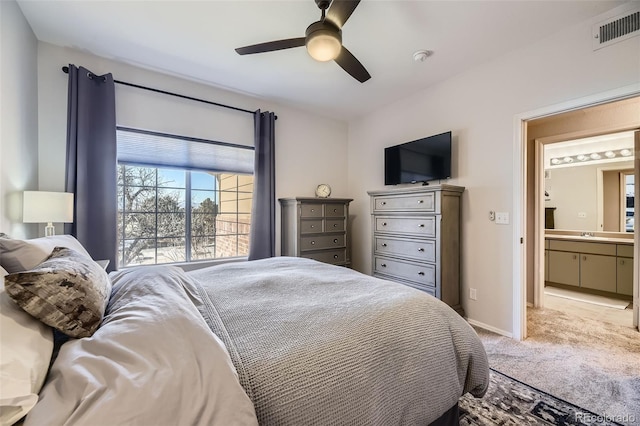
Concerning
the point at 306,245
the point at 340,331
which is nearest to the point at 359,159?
the point at 306,245

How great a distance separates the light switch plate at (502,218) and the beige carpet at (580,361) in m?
1.10

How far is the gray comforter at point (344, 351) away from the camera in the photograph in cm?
82

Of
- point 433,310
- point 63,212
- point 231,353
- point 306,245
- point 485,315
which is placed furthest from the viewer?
point 306,245

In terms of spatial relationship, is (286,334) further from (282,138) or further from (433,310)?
(282,138)

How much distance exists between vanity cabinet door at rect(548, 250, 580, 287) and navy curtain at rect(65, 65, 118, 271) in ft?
19.3

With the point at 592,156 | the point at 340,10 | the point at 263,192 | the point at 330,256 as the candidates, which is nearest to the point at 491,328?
the point at 330,256

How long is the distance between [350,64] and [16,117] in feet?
8.16

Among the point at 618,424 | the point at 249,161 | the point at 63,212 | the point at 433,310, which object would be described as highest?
the point at 249,161

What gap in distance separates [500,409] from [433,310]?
3.04ft

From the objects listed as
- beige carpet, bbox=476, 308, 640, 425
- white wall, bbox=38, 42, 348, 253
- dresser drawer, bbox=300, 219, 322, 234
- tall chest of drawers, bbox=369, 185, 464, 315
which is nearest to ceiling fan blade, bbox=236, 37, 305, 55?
white wall, bbox=38, 42, 348, 253

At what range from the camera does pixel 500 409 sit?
164 centimetres

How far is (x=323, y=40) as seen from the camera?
1775 millimetres

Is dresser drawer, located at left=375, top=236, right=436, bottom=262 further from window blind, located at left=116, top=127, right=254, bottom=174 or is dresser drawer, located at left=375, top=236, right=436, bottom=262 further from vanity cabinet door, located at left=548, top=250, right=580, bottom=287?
vanity cabinet door, located at left=548, top=250, right=580, bottom=287

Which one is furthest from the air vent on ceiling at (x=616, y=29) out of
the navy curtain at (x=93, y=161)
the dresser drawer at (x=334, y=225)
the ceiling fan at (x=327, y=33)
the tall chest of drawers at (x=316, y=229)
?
the navy curtain at (x=93, y=161)
